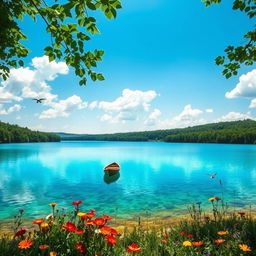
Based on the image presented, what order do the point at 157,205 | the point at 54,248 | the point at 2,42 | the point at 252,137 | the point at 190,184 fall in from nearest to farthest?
the point at 54,248 → the point at 2,42 → the point at 157,205 → the point at 190,184 → the point at 252,137

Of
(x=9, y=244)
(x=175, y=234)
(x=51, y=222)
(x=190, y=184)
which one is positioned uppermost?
(x=51, y=222)

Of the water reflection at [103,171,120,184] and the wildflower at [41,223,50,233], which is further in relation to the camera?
the water reflection at [103,171,120,184]

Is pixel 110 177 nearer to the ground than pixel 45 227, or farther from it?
nearer to the ground

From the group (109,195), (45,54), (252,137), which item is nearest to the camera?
(45,54)

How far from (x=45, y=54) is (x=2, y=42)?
1.89 m

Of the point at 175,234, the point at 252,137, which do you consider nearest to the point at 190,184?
the point at 175,234

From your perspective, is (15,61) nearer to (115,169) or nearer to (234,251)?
(234,251)

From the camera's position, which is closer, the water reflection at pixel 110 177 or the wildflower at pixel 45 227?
the wildflower at pixel 45 227

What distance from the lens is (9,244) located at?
4.56 metres

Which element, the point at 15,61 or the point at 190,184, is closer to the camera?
the point at 15,61

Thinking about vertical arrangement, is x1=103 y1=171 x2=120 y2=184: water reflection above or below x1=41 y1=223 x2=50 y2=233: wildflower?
below

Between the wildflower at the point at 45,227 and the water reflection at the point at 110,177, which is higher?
the wildflower at the point at 45,227

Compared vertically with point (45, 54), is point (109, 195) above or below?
below

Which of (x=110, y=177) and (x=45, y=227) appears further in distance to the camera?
(x=110, y=177)
